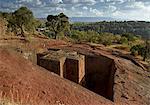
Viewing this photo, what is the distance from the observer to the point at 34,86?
8750mm

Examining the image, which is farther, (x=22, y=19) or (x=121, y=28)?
(x=121, y=28)

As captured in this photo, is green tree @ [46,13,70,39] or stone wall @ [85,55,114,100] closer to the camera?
stone wall @ [85,55,114,100]

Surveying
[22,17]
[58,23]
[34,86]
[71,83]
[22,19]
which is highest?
[22,17]

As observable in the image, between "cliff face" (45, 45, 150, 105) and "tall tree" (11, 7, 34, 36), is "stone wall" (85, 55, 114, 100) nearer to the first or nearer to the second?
"cliff face" (45, 45, 150, 105)

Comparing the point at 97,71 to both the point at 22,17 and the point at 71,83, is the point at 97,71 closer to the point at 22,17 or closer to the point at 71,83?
the point at 71,83

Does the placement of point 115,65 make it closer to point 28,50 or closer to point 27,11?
point 28,50

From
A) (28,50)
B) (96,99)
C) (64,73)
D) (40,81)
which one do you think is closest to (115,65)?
(64,73)

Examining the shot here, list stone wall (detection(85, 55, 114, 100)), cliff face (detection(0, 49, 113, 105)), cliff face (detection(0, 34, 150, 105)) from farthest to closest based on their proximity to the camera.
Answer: stone wall (detection(85, 55, 114, 100)) → cliff face (detection(0, 34, 150, 105)) → cliff face (detection(0, 49, 113, 105))

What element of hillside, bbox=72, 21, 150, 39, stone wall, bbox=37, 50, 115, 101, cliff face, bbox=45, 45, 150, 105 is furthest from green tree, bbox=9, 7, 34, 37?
hillside, bbox=72, 21, 150, 39

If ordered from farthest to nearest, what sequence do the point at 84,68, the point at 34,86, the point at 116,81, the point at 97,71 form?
the point at 97,71 → the point at 84,68 → the point at 116,81 → the point at 34,86

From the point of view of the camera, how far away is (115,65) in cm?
1730

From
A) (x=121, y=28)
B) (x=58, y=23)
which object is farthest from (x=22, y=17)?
(x=121, y=28)

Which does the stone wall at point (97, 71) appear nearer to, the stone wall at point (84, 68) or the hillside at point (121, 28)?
the stone wall at point (84, 68)

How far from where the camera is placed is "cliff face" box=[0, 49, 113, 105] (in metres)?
8.06
